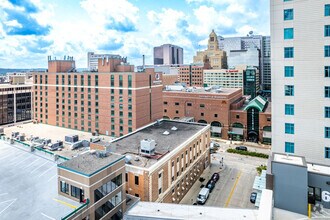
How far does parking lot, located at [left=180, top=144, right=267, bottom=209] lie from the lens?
43.2 meters

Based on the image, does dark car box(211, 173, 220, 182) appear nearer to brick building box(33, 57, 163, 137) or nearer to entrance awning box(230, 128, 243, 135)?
brick building box(33, 57, 163, 137)

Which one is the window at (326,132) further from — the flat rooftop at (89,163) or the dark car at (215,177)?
the flat rooftop at (89,163)

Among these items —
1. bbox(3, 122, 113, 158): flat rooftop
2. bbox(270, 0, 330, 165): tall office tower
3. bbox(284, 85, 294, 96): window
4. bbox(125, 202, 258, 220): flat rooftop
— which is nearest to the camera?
bbox(125, 202, 258, 220): flat rooftop

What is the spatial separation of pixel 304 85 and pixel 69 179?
106 ft

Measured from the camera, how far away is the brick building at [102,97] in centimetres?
7306

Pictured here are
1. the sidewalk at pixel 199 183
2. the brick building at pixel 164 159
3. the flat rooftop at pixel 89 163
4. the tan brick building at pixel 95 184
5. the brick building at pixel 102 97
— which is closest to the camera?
the tan brick building at pixel 95 184

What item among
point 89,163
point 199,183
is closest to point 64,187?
point 89,163

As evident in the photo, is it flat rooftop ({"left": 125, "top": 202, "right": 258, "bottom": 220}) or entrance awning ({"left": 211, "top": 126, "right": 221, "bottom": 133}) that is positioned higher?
entrance awning ({"left": 211, "top": 126, "right": 221, "bottom": 133})

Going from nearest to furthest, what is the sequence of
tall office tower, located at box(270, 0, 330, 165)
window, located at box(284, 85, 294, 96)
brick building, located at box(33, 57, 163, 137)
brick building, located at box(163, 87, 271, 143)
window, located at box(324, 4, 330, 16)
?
window, located at box(324, 4, 330, 16), tall office tower, located at box(270, 0, 330, 165), window, located at box(284, 85, 294, 96), brick building, located at box(33, 57, 163, 137), brick building, located at box(163, 87, 271, 143)

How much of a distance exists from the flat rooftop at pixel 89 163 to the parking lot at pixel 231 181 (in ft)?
64.3

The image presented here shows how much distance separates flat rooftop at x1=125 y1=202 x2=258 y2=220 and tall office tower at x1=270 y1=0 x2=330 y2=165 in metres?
16.6

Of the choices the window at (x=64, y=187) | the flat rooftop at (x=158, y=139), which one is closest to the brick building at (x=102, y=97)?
the flat rooftop at (x=158, y=139)

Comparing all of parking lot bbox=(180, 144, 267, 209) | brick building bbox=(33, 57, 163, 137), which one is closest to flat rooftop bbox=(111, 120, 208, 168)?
parking lot bbox=(180, 144, 267, 209)

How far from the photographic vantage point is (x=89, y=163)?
89.3ft
